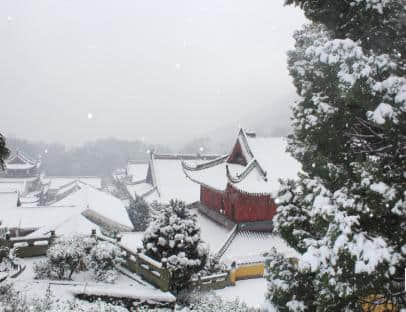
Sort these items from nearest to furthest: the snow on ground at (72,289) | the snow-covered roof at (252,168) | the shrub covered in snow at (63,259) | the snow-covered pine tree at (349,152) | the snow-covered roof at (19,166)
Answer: the snow-covered pine tree at (349,152)
the snow on ground at (72,289)
the shrub covered in snow at (63,259)
the snow-covered roof at (252,168)
the snow-covered roof at (19,166)

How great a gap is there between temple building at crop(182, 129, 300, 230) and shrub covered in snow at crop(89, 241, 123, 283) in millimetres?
7229

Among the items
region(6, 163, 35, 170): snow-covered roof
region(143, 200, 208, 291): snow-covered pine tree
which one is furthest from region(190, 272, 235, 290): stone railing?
region(6, 163, 35, 170): snow-covered roof

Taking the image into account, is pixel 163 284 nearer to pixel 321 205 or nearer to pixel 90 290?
pixel 90 290

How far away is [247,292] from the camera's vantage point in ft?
51.8

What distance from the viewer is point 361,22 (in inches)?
204

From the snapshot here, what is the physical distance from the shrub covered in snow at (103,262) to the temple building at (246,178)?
23.7 ft

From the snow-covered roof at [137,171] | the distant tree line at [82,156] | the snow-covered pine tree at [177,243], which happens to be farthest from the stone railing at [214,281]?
the distant tree line at [82,156]

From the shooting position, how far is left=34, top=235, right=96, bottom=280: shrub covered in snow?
11.8 meters

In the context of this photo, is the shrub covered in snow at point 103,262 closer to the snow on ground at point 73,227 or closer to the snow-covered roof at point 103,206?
the snow on ground at point 73,227

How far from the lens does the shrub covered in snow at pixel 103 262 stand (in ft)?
40.1

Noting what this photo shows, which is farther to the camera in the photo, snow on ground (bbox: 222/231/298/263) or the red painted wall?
the red painted wall

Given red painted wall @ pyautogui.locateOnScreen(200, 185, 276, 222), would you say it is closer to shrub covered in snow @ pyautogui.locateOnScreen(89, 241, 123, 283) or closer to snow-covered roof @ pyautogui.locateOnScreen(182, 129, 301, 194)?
snow-covered roof @ pyautogui.locateOnScreen(182, 129, 301, 194)

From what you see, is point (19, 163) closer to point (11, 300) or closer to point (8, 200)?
point (8, 200)

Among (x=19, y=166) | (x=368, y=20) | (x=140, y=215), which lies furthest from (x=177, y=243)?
(x=19, y=166)
